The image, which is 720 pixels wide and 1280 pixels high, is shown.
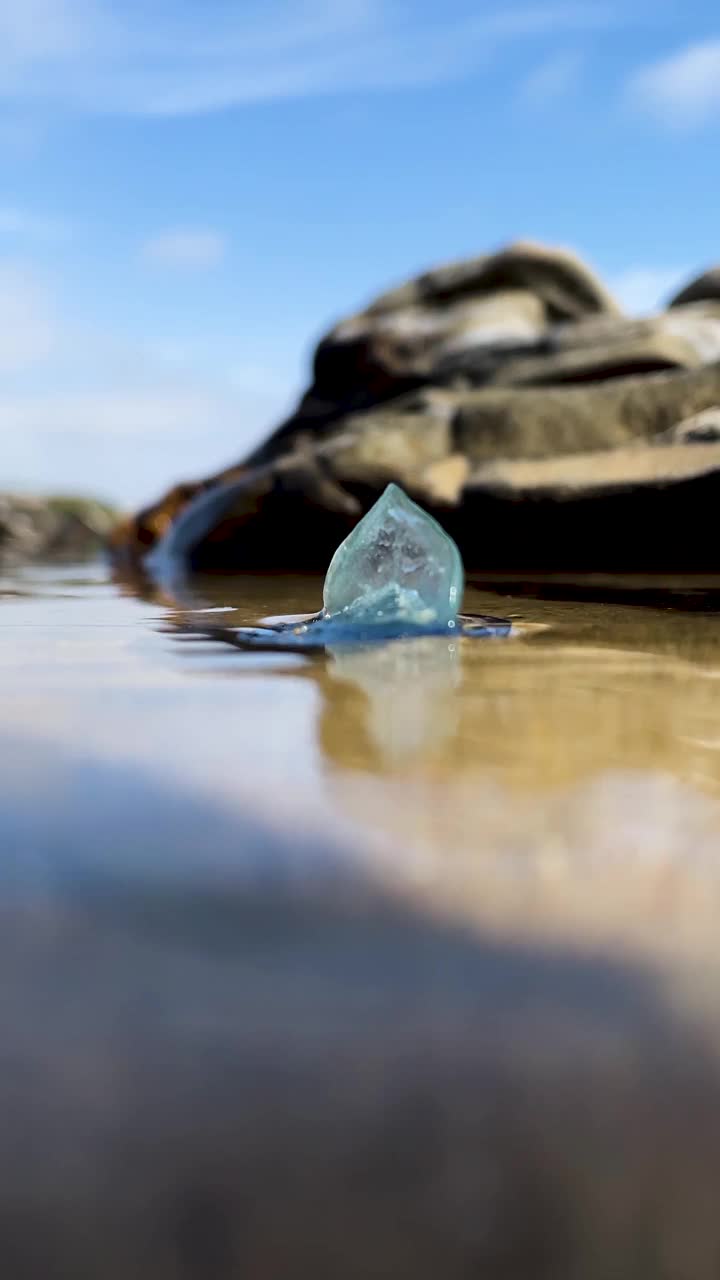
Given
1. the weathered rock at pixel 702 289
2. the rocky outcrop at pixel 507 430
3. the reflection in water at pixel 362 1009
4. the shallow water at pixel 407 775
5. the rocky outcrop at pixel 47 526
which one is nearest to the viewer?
the reflection in water at pixel 362 1009

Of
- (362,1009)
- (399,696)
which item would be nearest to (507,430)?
(399,696)

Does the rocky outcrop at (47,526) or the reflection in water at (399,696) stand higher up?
the rocky outcrop at (47,526)

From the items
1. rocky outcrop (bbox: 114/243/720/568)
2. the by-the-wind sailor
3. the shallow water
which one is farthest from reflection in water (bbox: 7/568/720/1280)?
rocky outcrop (bbox: 114/243/720/568)

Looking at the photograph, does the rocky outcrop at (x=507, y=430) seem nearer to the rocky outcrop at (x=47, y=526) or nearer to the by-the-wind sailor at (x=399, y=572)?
the by-the-wind sailor at (x=399, y=572)

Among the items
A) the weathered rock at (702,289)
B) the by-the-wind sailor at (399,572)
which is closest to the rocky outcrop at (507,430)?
the weathered rock at (702,289)

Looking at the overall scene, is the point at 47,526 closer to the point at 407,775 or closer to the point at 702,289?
the point at 702,289
